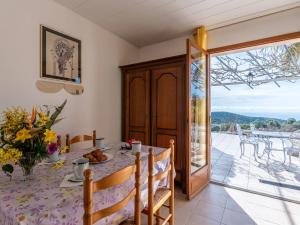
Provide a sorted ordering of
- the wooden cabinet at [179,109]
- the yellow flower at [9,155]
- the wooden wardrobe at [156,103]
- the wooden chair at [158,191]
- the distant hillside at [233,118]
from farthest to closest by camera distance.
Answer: the distant hillside at [233,118], the wooden wardrobe at [156,103], the wooden cabinet at [179,109], the wooden chair at [158,191], the yellow flower at [9,155]

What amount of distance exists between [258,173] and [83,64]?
364 cm

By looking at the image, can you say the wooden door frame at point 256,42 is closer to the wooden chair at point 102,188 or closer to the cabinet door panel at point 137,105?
the cabinet door panel at point 137,105

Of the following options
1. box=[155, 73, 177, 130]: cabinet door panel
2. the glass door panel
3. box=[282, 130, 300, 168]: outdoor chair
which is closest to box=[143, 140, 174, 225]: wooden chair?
the glass door panel

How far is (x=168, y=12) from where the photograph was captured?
8.19 ft

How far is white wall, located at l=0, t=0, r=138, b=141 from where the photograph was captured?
6.21ft

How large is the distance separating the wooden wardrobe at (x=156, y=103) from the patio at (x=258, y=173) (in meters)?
1.16

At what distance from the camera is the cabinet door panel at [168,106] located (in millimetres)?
2668

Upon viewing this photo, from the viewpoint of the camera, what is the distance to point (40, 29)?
213cm

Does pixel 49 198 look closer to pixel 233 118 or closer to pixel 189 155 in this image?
pixel 189 155

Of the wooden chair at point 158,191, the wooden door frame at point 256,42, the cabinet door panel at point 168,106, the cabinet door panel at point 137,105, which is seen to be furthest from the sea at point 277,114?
the wooden chair at point 158,191

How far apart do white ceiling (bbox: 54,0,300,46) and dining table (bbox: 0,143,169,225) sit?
206 cm

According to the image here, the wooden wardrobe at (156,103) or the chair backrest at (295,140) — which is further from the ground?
the wooden wardrobe at (156,103)

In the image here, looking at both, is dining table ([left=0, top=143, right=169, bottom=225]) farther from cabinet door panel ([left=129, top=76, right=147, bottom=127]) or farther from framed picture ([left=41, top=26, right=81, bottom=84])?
cabinet door panel ([left=129, top=76, right=147, bottom=127])

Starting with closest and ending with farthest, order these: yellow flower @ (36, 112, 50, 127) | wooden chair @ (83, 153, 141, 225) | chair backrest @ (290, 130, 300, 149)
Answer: wooden chair @ (83, 153, 141, 225) < yellow flower @ (36, 112, 50, 127) < chair backrest @ (290, 130, 300, 149)
